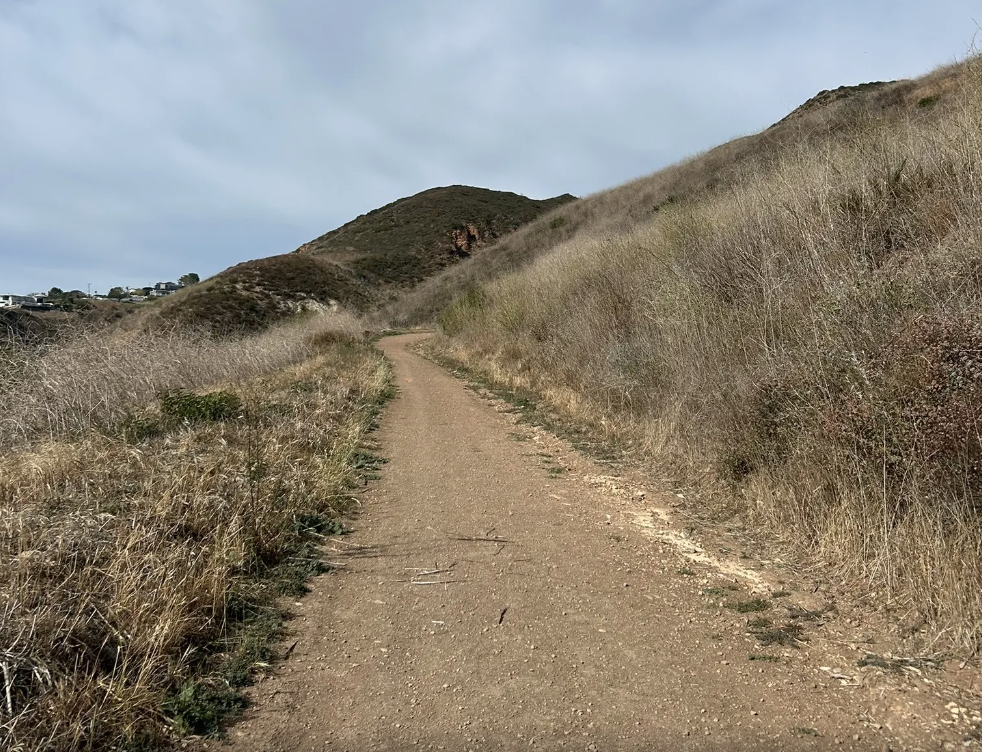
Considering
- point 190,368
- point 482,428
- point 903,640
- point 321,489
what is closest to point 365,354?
point 190,368

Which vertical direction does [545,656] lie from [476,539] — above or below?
below

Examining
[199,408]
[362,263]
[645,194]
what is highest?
[362,263]

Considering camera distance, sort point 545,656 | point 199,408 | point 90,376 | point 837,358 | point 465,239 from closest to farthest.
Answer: point 545,656
point 837,358
point 90,376
point 199,408
point 465,239

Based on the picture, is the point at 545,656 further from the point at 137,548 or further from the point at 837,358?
the point at 837,358

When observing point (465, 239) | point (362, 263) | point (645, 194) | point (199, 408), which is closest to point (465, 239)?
point (465, 239)

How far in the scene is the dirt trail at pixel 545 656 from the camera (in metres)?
2.84

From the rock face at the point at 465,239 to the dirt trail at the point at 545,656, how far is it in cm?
6689

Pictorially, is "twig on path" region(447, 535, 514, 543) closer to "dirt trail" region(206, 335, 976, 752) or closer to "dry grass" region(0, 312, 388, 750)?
"dirt trail" region(206, 335, 976, 752)

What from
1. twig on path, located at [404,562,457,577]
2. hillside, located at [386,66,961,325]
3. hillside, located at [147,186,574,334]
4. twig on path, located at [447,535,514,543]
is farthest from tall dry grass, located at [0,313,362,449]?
hillside, located at [386,66,961,325]

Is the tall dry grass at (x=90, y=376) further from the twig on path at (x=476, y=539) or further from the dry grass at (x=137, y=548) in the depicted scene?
the twig on path at (x=476, y=539)

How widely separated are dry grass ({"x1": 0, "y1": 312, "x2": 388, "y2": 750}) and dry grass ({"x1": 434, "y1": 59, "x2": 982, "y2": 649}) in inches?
148

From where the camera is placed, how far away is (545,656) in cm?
347

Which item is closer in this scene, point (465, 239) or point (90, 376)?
point (90, 376)

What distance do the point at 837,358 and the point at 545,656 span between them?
9.92ft
